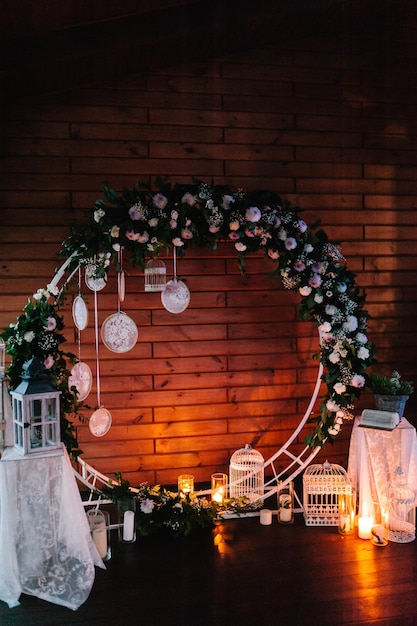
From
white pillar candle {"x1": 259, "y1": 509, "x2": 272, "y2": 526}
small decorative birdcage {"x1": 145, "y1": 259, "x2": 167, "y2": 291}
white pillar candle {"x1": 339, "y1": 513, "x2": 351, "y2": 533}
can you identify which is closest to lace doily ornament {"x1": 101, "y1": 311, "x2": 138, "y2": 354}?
small decorative birdcage {"x1": 145, "y1": 259, "x2": 167, "y2": 291}

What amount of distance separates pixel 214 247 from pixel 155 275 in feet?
1.49

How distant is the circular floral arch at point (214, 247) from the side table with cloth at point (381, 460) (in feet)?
0.80

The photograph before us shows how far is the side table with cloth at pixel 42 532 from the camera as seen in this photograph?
309 centimetres

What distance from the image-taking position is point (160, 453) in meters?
4.76

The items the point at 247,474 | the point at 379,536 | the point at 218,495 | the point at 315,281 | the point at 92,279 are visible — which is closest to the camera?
the point at 379,536

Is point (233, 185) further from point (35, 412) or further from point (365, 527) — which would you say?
point (365, 527)

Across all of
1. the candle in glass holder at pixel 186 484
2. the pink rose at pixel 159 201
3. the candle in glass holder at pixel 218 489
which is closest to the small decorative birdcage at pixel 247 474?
the candle in glass holder at pixel 218 489

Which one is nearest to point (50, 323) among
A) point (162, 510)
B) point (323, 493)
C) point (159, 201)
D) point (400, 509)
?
point (159, 201)

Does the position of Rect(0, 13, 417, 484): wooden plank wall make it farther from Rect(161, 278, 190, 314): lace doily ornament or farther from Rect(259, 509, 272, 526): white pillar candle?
Rect(259, 509, 272, 526): white pillar candle

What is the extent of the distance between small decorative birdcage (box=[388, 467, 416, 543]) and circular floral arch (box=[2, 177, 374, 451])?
0.50 metres

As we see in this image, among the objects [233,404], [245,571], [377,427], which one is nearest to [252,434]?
[233,404]

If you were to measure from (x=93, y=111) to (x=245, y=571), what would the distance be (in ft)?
10.9

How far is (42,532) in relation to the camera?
3.19 metres

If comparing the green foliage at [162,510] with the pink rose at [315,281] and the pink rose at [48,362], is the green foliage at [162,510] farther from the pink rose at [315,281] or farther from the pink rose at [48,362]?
the pink rose at [315,281]
